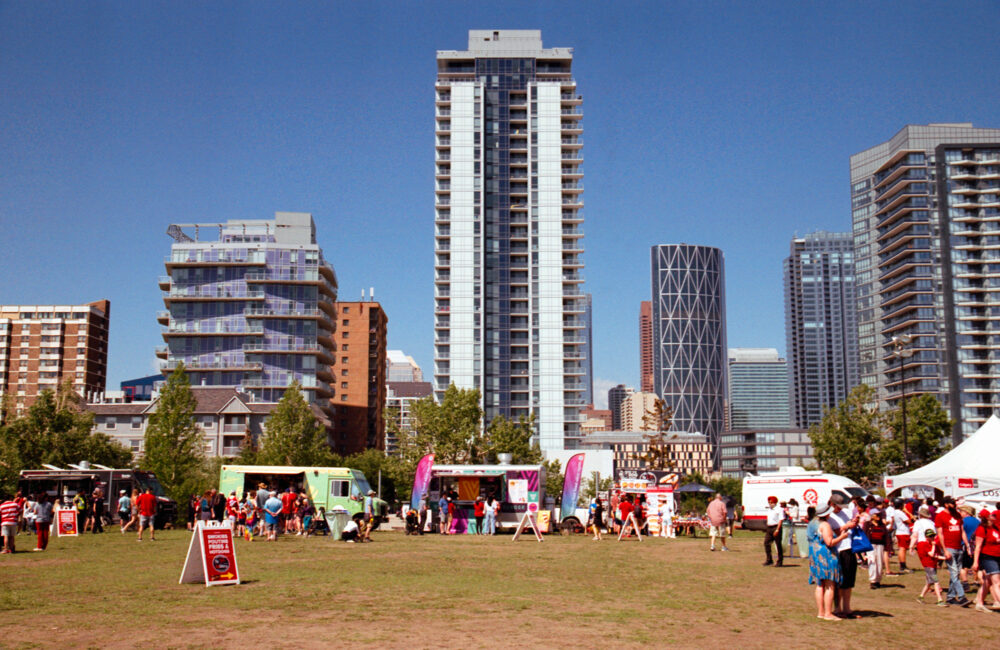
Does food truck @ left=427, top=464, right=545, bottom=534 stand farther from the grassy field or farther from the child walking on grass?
the child walking on grass

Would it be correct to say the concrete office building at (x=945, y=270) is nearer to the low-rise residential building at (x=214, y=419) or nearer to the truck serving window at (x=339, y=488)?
the low-rise residential building at (x=214, y=419)

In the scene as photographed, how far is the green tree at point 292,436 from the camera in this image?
77.9 m

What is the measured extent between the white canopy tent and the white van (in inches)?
151

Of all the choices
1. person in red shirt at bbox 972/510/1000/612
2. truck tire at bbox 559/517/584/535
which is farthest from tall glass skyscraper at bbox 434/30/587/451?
person in red shirt at bbox 972/510/1000/612

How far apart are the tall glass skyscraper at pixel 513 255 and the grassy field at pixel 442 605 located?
8575 centimetres

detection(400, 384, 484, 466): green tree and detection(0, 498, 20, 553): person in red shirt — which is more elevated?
detection(400, 384, 484, 466): green tree

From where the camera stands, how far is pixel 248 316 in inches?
4333

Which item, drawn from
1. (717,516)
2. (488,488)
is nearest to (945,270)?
(488,488)

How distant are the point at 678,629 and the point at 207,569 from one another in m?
9.06

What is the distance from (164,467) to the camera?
193 ft

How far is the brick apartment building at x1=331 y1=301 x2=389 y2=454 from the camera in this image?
136m

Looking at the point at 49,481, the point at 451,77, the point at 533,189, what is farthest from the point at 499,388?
the point at 49,481

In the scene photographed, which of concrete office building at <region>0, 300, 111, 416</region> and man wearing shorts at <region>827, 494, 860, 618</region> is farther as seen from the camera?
concrete office building at <region>0, 300, 111, 416</region>

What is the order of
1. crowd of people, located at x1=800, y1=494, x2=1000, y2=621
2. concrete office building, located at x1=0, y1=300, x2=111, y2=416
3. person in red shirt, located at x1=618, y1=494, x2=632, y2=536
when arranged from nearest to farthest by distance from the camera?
crowd of people, located at x1=800, y1=494, x2=1000, y2=621 < person in red shirt, located at x1=618, y1=494, x2=632, y2=536 < concrete office building, located at x1=0, y1=300, x2=111, y2=416
